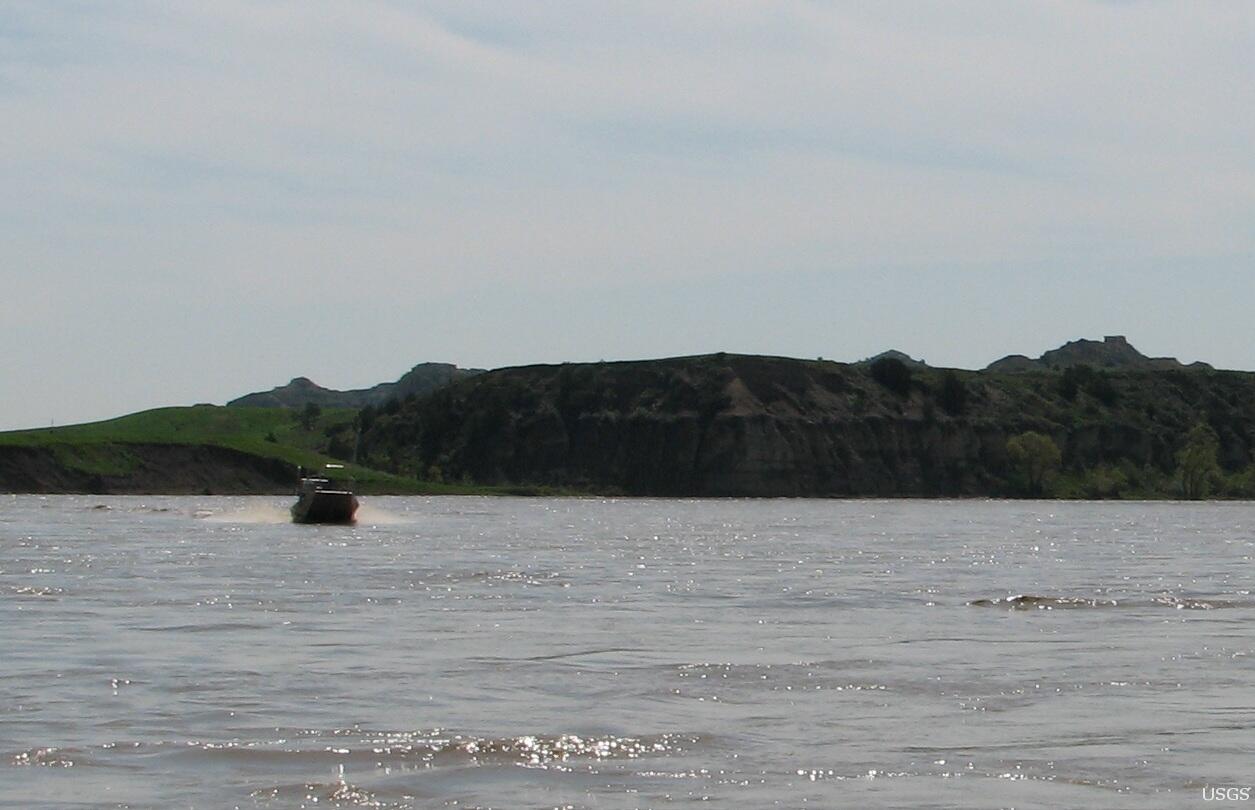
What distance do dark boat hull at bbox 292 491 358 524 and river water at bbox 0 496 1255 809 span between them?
43503mm

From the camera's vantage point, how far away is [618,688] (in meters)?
23.0

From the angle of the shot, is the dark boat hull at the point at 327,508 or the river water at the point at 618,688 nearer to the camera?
the river water at the point at 618,688

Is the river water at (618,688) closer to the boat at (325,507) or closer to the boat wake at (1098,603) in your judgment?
the boat wake at (1098,603)

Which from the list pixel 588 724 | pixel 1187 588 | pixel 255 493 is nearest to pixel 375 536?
pixel 1187 588

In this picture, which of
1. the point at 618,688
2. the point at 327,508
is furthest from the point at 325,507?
the point at 618,688

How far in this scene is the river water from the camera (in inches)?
650

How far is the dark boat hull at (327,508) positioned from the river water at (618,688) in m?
43.5

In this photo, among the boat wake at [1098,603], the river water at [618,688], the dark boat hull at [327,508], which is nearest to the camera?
the river water at [618,688]

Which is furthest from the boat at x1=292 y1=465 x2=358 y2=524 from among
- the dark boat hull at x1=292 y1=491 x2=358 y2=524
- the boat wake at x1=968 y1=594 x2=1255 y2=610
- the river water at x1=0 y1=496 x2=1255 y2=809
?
the boat wake at x1=968 y1=594 x2=1255 y2=610

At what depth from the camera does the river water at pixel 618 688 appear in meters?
16.5

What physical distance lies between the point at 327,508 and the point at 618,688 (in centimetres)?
7320

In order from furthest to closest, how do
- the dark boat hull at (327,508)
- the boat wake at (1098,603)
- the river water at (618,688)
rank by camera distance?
the dark boat hull at (327,508)
the boat wake at (1098,603)
the river water at (618,688)

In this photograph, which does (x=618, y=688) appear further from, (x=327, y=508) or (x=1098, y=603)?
(x=327, y=508)

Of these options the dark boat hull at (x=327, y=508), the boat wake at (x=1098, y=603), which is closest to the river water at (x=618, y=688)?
the boat wake at (x=1098, y=603)
